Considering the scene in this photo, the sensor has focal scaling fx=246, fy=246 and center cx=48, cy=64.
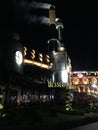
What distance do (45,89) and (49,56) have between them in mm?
19464

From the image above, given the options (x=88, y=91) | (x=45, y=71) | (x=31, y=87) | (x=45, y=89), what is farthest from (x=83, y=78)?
(x=31, y=87)

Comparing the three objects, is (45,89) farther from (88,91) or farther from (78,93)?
(88,91)

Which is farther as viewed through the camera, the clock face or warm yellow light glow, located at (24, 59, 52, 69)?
warm yellow light glow, located at (24, 59, 52, 69)

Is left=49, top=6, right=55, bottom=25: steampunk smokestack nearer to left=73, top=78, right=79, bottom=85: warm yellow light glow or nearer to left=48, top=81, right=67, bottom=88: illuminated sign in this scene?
left=73, top=78, right=79, bottom=85: warm yellow light glow

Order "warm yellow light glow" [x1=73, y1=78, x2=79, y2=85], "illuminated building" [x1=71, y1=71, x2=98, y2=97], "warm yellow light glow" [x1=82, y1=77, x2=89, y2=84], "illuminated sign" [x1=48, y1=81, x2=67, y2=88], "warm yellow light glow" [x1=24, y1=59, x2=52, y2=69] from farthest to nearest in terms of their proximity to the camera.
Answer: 1. "warm yellow light glow" [x1=82, y1=77, x2=89, y2=84]
2. "warm yellow light glow" [x1=73, y1=78, x2=79, y2=85]
3. "illuminated building" [x1=71, y1=71, x2=98, y2=97]
4. "illuminated sign" [x1=48, y1=81, x2=67, y2=88]
5. "warm yellow light glow" [x1=24, y1=59, x2=52, y2=69]

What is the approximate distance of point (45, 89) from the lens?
210ft

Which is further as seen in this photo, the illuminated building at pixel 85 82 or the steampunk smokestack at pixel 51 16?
the illuminated building at pixel 85 82

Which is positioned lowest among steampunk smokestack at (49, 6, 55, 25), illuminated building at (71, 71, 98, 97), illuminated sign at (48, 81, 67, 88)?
illuminated sign at (48, 81, 67, 88)

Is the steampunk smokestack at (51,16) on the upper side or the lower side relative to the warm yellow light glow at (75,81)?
upper

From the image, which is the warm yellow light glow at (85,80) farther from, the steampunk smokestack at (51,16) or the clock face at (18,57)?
the clock face at (18,57)

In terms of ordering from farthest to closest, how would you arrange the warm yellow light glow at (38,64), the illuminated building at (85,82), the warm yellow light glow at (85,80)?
1. the warm yellow light glow at (85,80)
2. the illuminated building at (85,82)
3. the warm yellow light glow at (38,64)

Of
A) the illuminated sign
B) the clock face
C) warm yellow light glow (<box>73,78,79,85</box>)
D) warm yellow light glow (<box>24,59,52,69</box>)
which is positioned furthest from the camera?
warm yellow light glow (<box>73,78,79,85</box>)

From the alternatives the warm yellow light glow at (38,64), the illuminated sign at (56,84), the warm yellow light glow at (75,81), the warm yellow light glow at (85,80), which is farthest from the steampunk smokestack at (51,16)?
the illuminated sign at (56,84)

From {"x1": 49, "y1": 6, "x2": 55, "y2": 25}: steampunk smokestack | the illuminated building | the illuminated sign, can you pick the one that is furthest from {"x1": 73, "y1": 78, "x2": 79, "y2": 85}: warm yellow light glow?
the illuminated sign
